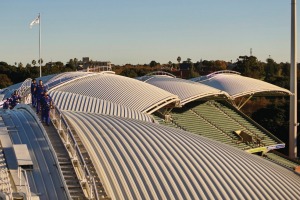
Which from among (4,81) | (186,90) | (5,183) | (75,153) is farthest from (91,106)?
(4,81)

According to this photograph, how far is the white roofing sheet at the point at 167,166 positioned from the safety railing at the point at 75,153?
35cm

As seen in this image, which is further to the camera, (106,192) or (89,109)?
(89,109)

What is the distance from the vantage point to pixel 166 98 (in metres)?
36.2

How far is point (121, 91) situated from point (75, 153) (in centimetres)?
2150

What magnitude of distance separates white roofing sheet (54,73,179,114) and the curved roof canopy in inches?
507

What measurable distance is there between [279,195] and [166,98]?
2142 cm

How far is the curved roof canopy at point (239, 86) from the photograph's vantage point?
49.0 metres

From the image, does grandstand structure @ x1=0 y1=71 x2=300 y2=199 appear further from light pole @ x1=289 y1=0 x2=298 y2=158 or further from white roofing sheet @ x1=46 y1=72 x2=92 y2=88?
light pole @ x1=289 y1=0 x2=298 y2=158

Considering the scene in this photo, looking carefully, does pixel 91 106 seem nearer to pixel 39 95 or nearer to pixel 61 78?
pixel 39 95

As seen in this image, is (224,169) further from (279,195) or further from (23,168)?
(23,168)

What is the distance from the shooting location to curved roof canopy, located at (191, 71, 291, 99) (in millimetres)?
49031

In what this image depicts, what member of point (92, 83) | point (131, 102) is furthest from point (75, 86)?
point (131, 102)

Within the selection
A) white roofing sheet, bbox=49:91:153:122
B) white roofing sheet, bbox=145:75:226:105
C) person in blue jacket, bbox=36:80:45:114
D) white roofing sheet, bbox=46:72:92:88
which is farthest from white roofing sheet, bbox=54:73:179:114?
person in blue jacket, bbox=36:80:45:114

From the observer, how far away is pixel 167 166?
14.2m
